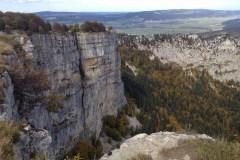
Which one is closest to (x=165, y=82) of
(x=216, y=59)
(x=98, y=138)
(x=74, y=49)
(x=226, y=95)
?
(x=226, y=95)

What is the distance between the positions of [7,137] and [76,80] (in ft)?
95.2

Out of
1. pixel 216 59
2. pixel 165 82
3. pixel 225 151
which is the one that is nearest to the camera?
pixel 225 151

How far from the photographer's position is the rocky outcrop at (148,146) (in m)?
19.6

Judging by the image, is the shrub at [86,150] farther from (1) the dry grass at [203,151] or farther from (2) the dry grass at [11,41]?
(1) the dry grass at [203,151]

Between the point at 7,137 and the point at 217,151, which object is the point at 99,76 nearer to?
the point at 217,151

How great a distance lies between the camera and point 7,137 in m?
11.0

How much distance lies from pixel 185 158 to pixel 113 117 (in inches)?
1332

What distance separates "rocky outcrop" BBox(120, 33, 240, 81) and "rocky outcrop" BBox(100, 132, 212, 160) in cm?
8244

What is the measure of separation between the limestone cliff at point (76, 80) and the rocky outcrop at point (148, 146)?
543 cm

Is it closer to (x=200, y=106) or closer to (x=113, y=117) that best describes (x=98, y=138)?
(x=113, y=117)

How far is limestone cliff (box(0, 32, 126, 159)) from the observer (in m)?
29.8

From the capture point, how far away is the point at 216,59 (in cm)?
11238

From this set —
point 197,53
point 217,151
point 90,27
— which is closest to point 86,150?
point 90,27

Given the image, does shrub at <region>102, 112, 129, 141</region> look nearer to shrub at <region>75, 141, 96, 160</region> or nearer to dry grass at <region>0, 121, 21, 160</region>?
shrub at <region>75, 141, 96, 160</region>
